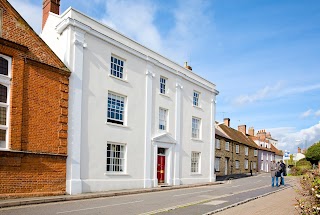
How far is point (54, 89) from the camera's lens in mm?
14930

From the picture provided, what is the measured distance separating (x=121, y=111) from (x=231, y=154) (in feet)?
80.2

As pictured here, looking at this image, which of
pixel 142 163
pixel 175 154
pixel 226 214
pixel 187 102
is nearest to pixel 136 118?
pixel 142 163

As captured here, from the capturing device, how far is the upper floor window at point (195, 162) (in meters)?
25.3

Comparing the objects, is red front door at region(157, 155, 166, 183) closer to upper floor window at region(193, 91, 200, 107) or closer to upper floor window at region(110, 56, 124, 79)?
upper floor window at region(193, 91, 200, 107)

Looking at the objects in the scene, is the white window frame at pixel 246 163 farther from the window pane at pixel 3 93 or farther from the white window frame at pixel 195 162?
the window pane at pixel 3 93

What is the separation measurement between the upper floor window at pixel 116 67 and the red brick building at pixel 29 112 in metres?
3.52

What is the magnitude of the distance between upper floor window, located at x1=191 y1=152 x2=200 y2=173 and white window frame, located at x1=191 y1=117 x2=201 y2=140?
1431mm

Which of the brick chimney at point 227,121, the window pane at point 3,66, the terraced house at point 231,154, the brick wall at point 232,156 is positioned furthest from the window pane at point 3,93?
the brick chimney at point 227,121

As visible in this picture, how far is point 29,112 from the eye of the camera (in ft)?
45.2

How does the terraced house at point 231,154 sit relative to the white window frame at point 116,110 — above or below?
below

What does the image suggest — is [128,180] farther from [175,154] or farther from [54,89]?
[54,89]

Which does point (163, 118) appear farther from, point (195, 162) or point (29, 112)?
point (29, 112)

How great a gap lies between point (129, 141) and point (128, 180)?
2.34m

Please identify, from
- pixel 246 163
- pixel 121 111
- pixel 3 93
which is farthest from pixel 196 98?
pixel 246 163
